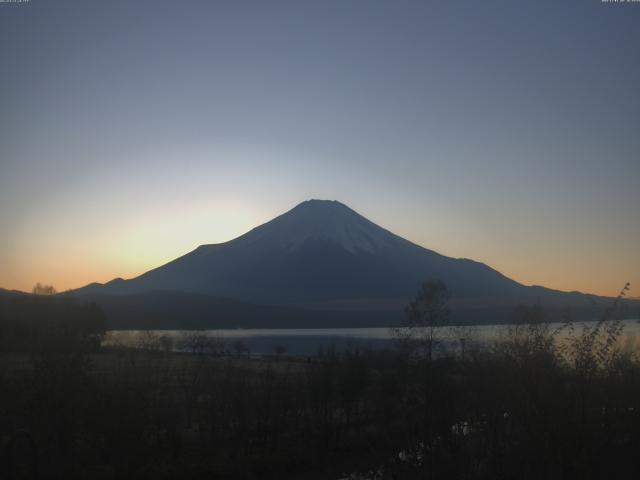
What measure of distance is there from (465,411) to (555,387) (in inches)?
227

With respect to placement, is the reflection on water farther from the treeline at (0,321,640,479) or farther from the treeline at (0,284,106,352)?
the treeline at (0,284,106,352)

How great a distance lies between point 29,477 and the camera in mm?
11375

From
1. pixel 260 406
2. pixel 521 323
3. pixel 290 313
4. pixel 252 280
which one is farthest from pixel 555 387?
pixel 252 280

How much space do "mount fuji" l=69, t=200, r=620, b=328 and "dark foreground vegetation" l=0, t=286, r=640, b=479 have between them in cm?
10651

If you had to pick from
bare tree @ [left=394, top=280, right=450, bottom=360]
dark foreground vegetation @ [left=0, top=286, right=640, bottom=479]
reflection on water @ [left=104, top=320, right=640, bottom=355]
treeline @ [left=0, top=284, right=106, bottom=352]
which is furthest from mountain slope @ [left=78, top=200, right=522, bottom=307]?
dark foreground vegetation @ [left=0, top=286, right=640, bottom=479]

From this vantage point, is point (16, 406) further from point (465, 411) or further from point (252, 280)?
point (252, 280)

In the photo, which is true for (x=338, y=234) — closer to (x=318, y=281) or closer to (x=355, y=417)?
(x=318, y=281)

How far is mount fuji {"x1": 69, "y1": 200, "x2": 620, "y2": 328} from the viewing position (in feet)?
462

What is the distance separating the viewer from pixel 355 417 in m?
20.8

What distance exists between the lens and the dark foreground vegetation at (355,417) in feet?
20.5

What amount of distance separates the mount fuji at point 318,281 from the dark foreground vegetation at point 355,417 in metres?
107

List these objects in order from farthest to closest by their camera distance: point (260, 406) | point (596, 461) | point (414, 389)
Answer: point (260, 406) < point (414, 389) < point (596, 461)

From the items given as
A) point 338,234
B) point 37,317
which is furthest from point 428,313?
point 338,234

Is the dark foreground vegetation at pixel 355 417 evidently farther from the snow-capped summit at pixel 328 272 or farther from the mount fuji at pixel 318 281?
the snow-capped summit at pixel 328 272
